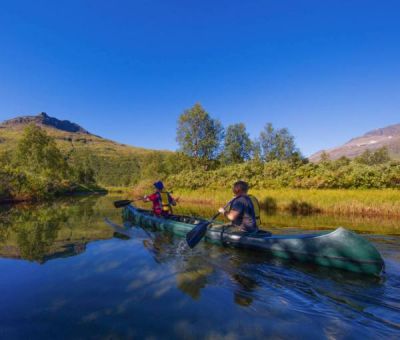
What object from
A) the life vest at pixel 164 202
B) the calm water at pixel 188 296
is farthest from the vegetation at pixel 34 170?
the calm water at pixel 188 296

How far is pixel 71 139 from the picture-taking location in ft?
640

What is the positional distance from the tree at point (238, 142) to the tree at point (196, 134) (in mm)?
9098

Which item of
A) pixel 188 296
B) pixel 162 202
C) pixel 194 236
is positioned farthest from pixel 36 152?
pixel 188 296

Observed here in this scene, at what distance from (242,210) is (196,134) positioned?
3394 cm

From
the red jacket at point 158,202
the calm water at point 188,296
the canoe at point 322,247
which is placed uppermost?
the red jacket at point 158,202

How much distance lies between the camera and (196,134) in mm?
40656

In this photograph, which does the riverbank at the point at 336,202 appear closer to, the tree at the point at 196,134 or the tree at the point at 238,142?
the tree at the point at 196,134

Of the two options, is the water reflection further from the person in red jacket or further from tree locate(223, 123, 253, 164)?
tree locate(223, 123, 253, 164)

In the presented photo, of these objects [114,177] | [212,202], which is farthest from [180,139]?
[114,177]

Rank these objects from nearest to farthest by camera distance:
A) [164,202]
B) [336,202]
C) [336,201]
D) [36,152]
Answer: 1. [164,202]
2. [336,202]
3. [336,201]
4. [36,152]

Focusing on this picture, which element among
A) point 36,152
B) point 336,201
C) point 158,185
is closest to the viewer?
point 158,185

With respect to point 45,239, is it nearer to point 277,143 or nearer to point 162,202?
point 162,202

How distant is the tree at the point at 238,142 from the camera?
1949 inches

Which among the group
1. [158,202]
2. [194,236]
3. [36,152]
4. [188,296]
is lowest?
[188,296]
